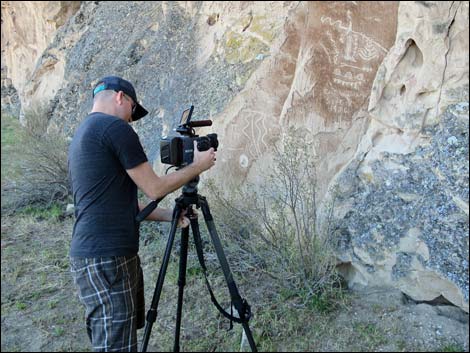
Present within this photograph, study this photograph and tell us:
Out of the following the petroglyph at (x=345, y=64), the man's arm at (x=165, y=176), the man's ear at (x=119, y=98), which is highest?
the petroglyph at (x=345, y=64)

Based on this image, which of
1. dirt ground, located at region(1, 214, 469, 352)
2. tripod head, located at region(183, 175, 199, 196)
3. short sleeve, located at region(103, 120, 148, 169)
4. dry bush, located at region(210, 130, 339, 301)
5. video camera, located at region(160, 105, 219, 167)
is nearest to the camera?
short sleeve, located at region(103, 120, 148, 169)

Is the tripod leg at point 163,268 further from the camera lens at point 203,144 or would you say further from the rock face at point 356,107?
the rock face at point 356,107

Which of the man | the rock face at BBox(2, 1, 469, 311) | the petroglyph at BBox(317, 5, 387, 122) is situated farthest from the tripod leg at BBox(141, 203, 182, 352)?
the petroglyph at BBox(317, 5, 387, 122)

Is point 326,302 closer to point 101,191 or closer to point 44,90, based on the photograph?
point 101,191

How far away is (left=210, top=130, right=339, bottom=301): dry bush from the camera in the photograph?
3.03m

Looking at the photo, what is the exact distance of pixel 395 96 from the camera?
10.4 feet

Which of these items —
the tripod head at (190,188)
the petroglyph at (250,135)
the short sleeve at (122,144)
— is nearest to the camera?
the short sleeve at (122,144)

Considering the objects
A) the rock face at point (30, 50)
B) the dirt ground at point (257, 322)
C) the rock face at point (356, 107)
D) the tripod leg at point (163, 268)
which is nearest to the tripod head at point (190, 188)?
the tripod leg at point (163, 268)

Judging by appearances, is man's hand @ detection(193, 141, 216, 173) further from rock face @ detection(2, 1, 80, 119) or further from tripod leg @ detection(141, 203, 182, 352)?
rock face @ detection(2, 1, 80, 119)

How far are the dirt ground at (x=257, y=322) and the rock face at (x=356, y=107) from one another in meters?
0.17

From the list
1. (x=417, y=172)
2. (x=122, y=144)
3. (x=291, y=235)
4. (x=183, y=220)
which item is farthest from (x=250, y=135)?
(x=122, y=144)

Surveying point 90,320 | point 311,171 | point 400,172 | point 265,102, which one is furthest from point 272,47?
point 90,320

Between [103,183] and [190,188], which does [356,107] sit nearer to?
[190,188]

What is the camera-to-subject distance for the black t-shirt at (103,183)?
192cm
